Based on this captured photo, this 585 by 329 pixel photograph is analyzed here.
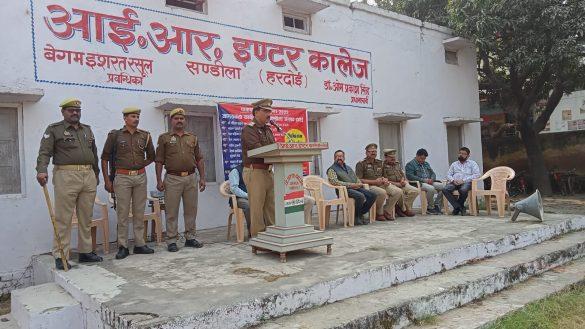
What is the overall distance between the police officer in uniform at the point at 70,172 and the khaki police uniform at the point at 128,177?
268mm

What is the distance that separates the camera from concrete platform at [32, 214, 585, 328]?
288 centimetres

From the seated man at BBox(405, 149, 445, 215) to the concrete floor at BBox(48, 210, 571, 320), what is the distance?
177 cm

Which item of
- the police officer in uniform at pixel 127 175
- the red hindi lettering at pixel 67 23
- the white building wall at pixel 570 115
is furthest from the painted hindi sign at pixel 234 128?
the white building wall at pixel 570 115

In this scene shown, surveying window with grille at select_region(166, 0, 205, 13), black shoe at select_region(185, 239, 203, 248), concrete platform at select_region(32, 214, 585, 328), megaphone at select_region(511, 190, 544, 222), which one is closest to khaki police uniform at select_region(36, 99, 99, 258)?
concrete platform at select_region(32, 214, 585, 328)

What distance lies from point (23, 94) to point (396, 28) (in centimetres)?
732

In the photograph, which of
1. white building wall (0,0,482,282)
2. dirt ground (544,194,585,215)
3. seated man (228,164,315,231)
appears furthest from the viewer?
dirt ground (544,194,585,215)

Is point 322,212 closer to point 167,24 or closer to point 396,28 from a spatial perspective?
point 167,24

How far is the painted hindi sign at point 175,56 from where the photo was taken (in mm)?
5484

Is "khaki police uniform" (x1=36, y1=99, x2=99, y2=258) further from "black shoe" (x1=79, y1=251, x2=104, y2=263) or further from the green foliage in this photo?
the green foliage

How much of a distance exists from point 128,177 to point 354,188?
3.24m

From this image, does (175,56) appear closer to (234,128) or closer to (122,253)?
(234,128)

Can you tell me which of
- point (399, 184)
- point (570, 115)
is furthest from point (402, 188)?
point (570, 115)

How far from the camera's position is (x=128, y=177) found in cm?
472

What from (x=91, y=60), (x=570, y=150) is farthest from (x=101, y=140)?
(x=570, y=150)
